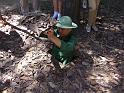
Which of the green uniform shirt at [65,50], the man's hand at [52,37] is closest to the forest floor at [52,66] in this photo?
the green uniform shirt at [65,50]

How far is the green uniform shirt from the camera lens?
597cm

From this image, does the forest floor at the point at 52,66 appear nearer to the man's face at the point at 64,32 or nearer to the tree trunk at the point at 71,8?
the tree trunk at the point at 71,8

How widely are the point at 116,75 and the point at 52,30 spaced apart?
4.60 feet

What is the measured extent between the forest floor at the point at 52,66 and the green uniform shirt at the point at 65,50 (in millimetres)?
132

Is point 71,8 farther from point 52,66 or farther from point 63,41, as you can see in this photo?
point 52,66

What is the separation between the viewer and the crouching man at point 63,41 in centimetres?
588

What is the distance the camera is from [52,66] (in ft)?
20.0

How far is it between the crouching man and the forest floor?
5.4 inches

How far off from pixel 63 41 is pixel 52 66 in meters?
0.51

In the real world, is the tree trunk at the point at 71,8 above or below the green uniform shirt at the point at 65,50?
above

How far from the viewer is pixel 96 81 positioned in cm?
596

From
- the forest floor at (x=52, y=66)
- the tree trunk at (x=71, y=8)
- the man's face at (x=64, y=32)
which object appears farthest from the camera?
the tree trunk at (x=71, y=8)

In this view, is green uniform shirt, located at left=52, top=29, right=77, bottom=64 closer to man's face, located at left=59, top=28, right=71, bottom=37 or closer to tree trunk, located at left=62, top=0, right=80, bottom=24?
man's face, located at left=59, top=28, right=71, bottom=37

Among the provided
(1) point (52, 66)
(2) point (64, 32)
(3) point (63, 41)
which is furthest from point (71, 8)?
(1) point (52, 66)
